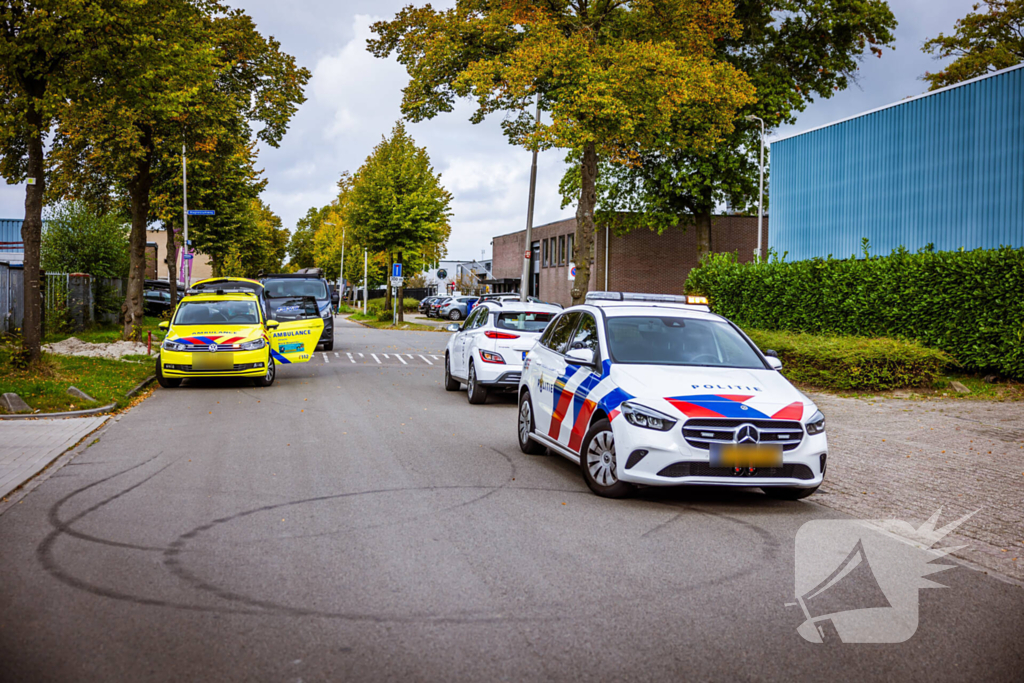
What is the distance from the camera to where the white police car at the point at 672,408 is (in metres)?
6.79

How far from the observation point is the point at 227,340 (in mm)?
16094

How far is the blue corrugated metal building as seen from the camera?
2209 centimetres

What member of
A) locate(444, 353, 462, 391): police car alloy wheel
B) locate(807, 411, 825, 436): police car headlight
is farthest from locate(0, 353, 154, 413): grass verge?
locate(807, 411, 825, 436): police car headlight

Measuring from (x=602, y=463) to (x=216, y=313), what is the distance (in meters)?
11.5

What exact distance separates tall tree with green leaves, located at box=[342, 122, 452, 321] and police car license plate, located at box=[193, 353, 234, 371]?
29.9 m

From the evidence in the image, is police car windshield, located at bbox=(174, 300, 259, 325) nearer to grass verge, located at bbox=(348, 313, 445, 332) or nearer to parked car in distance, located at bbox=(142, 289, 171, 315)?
grass verge, located at bbox=(348, 313, 445, 332)

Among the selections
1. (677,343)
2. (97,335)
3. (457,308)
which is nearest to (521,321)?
(677,343)

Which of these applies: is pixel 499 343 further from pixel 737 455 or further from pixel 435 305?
pixel 435 305

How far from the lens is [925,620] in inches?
180

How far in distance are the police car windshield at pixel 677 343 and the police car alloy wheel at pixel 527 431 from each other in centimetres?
156

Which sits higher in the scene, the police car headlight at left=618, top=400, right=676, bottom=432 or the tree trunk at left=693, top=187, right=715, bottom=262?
the tree trunk at left=693, top=187, right=715, bottom=262

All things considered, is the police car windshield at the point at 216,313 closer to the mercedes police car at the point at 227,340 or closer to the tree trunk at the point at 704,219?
the mercedes police car at the point at 227,340

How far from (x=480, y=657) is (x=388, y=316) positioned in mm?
49381

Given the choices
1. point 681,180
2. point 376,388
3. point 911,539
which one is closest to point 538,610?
point 911,539
